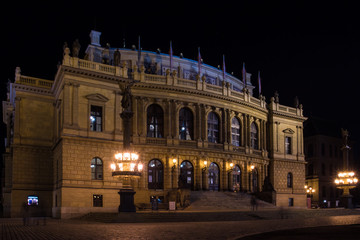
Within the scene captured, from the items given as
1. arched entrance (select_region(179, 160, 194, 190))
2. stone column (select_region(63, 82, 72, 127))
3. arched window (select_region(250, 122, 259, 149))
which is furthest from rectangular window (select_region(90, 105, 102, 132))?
arched window (select_region(250, 122, 259, 149))

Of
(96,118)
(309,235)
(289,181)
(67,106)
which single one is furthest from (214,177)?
(309,235)

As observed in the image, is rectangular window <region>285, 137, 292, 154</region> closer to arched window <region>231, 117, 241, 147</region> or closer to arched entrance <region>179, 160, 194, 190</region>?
arched window <region>231, 117, 241, 147</region>

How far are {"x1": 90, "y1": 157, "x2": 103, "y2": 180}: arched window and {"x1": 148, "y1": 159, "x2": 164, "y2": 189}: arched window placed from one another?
6633mm

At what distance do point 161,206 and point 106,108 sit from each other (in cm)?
1133

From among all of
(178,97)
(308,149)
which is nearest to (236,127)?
(178,97)

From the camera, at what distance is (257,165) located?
59.4 metres

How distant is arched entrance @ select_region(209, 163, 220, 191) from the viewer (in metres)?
53.5

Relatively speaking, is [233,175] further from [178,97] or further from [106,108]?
[106,108]

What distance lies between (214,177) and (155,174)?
8.01 metres

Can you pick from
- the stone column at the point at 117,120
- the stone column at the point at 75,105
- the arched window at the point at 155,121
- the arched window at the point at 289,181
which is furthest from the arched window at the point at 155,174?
the arched window at the point at 289,181

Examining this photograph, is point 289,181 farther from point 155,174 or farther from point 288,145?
point 155,174

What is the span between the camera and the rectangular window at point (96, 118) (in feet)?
149

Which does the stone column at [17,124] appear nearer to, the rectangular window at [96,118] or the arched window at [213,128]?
the rectangular window at [96,118]

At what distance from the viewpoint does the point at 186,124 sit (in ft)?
174
